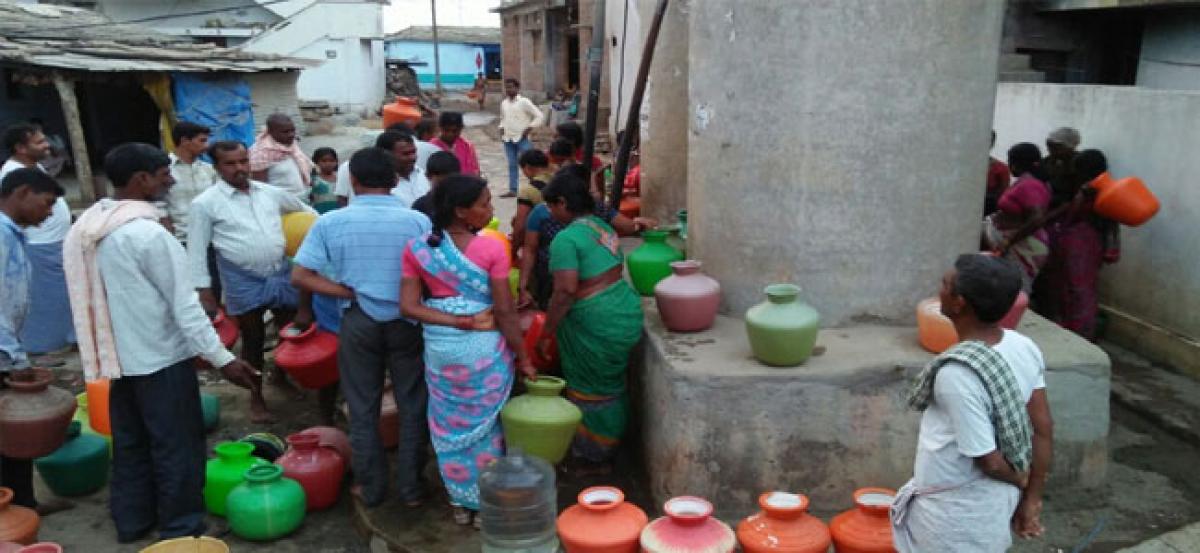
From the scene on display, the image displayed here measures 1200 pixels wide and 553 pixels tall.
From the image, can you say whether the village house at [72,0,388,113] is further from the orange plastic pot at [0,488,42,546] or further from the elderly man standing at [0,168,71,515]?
the orange plastic pot at [0,488,42,546]

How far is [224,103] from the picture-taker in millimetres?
14500

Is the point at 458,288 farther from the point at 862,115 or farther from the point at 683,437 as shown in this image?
the point at 862,115

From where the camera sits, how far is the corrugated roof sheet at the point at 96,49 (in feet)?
39.0

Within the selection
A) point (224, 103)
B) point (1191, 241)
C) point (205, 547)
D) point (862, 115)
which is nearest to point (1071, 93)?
point (1191, 241)

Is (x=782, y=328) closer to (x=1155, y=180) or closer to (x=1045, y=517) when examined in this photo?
(x=1045, y=517)

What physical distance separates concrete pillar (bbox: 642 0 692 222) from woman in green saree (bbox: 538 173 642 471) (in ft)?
7.66

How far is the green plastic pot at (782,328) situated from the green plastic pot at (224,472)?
2.30m

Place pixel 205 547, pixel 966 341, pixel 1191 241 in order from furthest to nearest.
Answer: pixel 1191 241 < pixel 205 547 < pixel 966 341

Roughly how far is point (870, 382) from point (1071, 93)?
4093 mm

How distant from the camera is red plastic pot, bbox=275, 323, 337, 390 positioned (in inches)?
181

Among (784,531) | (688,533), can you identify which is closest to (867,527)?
(784,531)

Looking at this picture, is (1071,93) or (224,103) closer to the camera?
(1071,93)

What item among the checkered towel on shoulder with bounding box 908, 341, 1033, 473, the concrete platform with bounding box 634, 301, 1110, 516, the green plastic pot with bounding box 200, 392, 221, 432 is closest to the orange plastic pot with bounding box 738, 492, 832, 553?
the concrete platform with bounding box 634, 301, 1110, 516

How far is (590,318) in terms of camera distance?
4.11 m
